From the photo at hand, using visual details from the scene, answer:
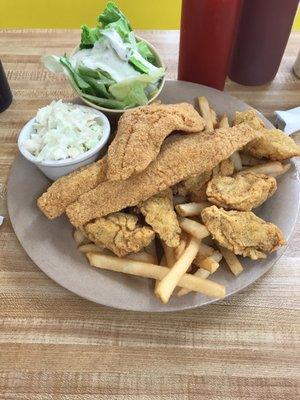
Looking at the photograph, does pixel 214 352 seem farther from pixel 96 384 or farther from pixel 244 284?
pixel 96 384

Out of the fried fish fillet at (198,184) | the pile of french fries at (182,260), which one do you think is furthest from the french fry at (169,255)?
the fried fish fillet at (198,184)

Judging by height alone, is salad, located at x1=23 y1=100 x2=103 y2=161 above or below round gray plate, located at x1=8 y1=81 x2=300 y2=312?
above

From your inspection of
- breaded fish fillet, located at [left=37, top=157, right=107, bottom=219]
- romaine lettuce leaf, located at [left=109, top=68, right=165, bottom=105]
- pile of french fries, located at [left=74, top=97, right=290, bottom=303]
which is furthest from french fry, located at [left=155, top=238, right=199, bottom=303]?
romaine lettuce leaf, located at [left=109, top=68, right=165, bottom=105]

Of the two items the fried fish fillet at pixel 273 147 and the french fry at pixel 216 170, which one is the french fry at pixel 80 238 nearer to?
the french fry at pixel 216 170

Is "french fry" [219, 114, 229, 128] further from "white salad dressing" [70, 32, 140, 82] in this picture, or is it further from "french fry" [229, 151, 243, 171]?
"white salad dressing" [70, 32, 140, 82]

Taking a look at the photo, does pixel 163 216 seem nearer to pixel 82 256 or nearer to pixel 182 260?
pixel 182 260

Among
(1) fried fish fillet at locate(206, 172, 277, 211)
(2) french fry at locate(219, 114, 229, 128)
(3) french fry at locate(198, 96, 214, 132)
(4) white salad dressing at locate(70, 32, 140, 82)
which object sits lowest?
(1) fried fish fillet at locate(206, 172, 277, 211)

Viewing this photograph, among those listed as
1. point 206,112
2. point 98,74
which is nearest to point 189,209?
point 206,112
